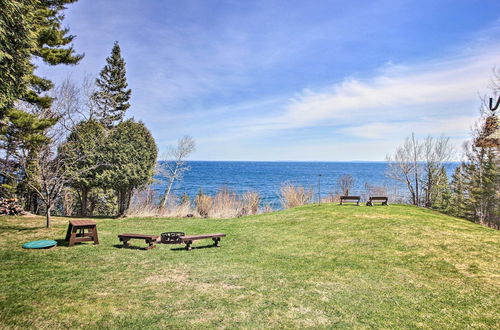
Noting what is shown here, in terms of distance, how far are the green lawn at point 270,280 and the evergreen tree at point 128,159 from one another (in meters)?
4.24

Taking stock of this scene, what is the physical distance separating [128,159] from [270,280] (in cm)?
1153

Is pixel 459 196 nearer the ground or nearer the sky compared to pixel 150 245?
nearer the sky

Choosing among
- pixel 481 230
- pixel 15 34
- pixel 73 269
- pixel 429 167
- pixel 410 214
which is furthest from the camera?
pixel 429 167

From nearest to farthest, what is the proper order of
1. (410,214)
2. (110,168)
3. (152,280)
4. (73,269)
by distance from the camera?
1. (152,280)
2. (73,269)
3. (410,214)
4. (110,168)

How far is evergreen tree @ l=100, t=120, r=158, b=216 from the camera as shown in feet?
48.6

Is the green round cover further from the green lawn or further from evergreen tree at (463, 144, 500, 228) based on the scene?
evergreen tree at (463, 144, 500, 228)

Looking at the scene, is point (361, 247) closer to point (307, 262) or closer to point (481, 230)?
point (307, 262)

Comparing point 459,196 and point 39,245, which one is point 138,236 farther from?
point 459,196

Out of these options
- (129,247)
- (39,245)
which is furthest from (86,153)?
(129,247)

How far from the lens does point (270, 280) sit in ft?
21.2

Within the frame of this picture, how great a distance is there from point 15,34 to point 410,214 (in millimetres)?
15635

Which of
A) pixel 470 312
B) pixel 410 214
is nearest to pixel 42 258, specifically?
pixel 470 312

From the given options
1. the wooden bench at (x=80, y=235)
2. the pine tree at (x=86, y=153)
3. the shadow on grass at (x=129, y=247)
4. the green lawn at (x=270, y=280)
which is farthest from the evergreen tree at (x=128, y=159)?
the shadow on grass at (x=129, y=247)

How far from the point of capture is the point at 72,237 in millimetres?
8922
